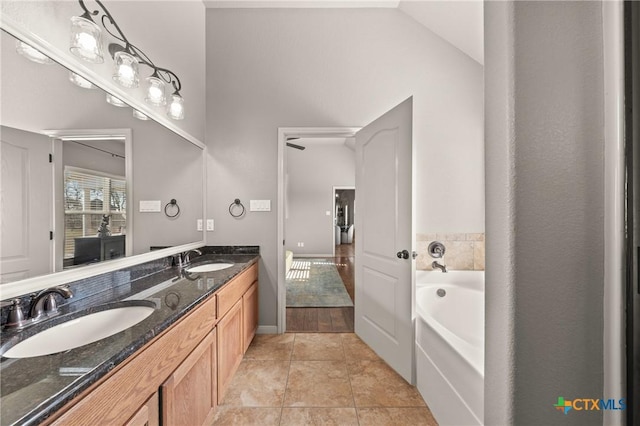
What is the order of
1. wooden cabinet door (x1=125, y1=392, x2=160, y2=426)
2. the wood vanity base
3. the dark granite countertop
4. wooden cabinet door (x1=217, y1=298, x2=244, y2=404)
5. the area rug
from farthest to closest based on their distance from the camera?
1. the area rug
2. wooden cabinet door (x1=217, y1=298, x2=244, y2=404)
3. wooden cabinet door (x1=125, y1=392, x2=160, y2=426)
4. the wood vanity base
5. the dark granite countertop

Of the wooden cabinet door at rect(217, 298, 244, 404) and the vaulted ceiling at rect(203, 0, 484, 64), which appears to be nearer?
the wooden cabinet door at rect(217, 298, 244, 404)

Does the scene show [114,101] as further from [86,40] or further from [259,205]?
[259,205]

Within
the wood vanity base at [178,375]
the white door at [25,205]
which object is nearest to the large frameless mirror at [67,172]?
the white door at [25,205]

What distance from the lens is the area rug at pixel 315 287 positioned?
324 centimetres

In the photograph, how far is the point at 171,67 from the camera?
198 centimetres

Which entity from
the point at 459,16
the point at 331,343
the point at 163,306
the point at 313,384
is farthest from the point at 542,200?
the point at 459,16

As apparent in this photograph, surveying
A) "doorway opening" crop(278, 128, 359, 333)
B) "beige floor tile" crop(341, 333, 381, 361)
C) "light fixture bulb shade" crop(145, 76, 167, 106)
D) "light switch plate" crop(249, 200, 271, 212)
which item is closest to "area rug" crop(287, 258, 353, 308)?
"doorway opening" crop(278, 128, 359, 333)

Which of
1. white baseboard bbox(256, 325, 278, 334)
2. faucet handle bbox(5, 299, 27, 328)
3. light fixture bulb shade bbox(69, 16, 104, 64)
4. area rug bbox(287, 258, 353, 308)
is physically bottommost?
area rug bbox(287, 258, 353, 308)

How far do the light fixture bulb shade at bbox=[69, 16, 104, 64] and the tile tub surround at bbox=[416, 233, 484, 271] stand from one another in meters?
2.61

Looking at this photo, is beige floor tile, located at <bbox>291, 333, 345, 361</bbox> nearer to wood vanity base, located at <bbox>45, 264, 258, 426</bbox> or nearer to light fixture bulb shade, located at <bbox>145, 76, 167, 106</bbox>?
wood vanity base, located at <bbox>45, 264, 258, 426</bbox>

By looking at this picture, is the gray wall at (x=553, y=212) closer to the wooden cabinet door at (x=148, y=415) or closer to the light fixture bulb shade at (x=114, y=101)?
the wooden cabinet door at (x=148, y=415)

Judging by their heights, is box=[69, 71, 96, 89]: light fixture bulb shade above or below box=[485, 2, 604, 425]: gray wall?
above

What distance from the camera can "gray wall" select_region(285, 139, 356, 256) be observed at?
6.71 m

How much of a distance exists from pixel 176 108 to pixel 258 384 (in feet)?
7.38
